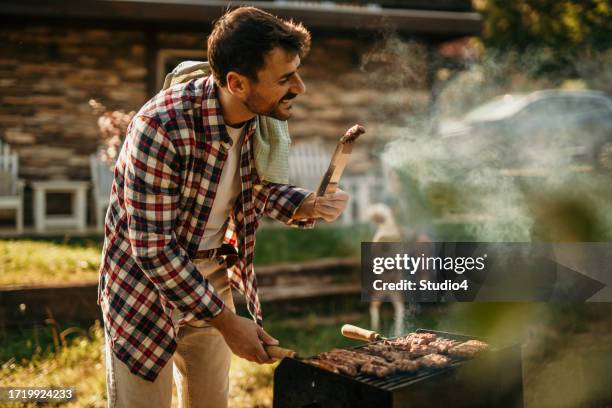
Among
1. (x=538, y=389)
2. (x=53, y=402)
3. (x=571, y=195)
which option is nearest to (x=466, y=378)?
(x=538, y=389)

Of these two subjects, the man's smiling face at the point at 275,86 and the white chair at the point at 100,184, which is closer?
the man's smiling face at the point at 275,86

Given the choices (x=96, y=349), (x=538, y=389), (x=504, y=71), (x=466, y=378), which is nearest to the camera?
(x=466, y=378)

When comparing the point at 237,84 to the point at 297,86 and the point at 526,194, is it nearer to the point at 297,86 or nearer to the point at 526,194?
the point at 297,86

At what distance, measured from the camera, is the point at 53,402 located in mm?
3377

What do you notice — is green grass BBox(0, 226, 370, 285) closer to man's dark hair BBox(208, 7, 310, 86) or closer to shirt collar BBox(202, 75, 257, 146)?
shirt collar BBox(202, 75, 257, 146)

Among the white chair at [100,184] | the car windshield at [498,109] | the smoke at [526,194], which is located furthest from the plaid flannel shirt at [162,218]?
the white chair at [100,184]

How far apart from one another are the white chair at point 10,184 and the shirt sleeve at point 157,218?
580 cm

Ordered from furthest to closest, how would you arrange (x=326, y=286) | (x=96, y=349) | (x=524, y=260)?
(x=326, y=286), (x=524, y=260), (x=96, y=349)

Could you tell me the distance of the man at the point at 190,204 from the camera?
6.04 feet

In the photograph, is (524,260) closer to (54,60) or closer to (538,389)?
(538,389)

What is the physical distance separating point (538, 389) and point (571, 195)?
6.08 ft

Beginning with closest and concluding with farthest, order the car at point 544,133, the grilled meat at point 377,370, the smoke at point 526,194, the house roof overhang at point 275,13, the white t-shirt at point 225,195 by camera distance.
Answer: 1. the grilled meat at point 377,370
2. the white t-shirt at point 225,195
3. the smoke at point 526,194
4. the car at point 544,133
5. the house roof overhang at point 275,13

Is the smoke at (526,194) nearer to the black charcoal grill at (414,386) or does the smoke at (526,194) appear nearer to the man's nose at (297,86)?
the black charcoal grill at (414,386)

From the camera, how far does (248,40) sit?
1.87 m
